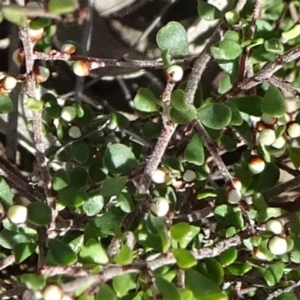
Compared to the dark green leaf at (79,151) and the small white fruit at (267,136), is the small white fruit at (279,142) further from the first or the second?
the dark green leaf at (79,151)

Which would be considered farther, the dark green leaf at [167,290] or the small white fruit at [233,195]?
the small white fruit at [233,195]

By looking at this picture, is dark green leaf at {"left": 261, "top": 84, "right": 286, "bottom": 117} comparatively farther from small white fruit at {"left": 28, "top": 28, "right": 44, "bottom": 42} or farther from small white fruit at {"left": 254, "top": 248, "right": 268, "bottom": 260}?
small white fruit at {"left": 28, "top": 28, "right": 44, "bottom": 42}

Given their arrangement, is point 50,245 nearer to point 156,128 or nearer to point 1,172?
point 1,172

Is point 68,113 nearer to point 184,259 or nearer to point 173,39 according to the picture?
point 173,39

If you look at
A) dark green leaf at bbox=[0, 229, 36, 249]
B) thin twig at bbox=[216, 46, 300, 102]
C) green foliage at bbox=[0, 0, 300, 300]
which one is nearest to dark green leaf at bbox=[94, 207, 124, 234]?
green foliage at bbox=[0, 0, 300, 300]

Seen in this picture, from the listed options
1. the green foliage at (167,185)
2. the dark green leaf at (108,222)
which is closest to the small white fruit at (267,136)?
the green foliage at (167,185)

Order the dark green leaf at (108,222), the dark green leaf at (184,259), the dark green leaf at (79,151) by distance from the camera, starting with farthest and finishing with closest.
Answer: the dark green leaf at (79,151)
the dark green leaf at (108,222)
the dark green leaf at (184,259)

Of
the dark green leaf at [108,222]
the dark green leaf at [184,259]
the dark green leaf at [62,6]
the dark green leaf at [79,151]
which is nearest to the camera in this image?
the dark green leaf at [62,6]
